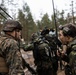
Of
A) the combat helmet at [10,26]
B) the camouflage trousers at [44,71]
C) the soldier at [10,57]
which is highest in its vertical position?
the combat helmet at [10,26]

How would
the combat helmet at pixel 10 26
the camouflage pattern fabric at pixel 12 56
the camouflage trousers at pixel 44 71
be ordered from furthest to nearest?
1. the camouflage trousers at pixel 44 71
2. the combat helmet at pixel 10 26
3. the camouflage pattern fabric at pixel 12 56

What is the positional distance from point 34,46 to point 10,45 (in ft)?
8.28

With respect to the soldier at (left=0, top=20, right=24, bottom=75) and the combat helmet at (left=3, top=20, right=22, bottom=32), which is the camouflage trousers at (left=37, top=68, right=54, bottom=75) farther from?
the soldier at (left=0, top=20, right=24, bottom=75)

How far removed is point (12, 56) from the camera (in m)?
4.27

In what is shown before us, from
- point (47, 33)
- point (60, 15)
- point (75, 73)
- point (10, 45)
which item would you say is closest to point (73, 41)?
point (75, 73)

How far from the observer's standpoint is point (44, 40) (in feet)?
23.1

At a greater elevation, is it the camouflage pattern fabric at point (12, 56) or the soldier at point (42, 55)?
the camouflage pattern fabric at point (12, 56)

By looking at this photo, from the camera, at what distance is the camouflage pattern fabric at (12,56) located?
4234mm

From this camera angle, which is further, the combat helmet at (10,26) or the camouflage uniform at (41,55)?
the camouflage uniform at (41,55)

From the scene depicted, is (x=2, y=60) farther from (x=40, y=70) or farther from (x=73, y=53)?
(x=40, y=70)

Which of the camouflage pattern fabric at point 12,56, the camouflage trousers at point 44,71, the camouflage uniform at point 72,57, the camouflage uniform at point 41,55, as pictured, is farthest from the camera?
the camouflage trousers at point 44,71

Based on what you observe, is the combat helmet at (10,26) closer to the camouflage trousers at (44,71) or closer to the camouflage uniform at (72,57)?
the camouflage uniform at (72,57)

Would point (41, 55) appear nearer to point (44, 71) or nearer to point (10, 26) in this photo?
point (44, 71)

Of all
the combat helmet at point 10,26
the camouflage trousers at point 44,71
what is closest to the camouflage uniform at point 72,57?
the combat helmet at point 10,26
